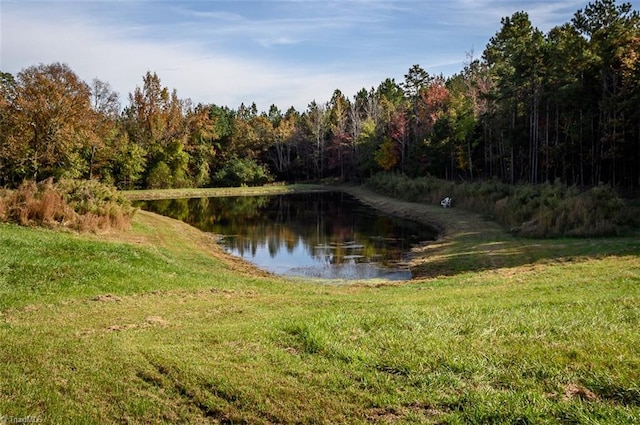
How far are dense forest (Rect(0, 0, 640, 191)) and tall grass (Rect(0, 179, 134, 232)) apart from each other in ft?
64.0

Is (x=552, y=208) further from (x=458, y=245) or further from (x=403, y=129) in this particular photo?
(x=403, y=129)

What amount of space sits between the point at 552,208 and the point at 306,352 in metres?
23.4

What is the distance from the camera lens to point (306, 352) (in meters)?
6.93

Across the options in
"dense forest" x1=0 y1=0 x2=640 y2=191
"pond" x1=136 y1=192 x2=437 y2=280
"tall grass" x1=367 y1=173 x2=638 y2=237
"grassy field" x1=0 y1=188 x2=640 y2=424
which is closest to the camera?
"grassy field" x1=0 y1=188 x2=640 y2=424

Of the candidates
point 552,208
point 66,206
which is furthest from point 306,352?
point 552,208

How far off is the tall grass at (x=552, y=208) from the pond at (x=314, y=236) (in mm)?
5055

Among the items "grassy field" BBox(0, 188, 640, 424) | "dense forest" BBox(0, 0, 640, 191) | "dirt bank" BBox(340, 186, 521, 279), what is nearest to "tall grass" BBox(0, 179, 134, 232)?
"grassy field" BBox(0, 188, 640, 424)

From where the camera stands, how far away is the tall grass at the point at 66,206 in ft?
68.1

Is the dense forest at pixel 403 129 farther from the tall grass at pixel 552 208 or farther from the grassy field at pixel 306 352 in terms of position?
the grassy field at pixel 306 352

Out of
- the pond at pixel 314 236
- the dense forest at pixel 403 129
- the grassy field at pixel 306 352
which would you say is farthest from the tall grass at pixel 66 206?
the dense forest at pixel 403 129

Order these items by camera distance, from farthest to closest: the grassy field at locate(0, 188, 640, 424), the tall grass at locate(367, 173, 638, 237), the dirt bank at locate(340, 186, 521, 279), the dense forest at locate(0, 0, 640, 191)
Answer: the dense forest at locate(0, 0, 640, 191) < the tall grass at locate(367, 173, 638, 237) < the dirt bank at locate(340, 186, 521, 279) < the grassy field at locate(0, 188, 640, 424)

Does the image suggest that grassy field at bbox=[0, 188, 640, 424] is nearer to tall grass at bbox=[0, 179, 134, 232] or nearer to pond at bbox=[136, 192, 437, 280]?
tall grass at bbox=[0, 179, 134, 232]

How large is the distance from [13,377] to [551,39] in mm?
46980

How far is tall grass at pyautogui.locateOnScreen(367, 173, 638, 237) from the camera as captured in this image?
23.9 metres
